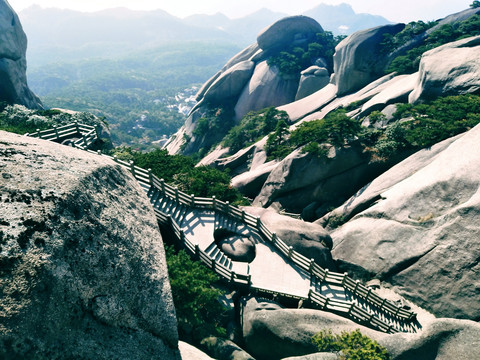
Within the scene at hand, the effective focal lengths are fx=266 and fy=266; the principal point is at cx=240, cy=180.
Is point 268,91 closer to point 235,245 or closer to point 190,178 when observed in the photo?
point 190,178

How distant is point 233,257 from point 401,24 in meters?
51.3

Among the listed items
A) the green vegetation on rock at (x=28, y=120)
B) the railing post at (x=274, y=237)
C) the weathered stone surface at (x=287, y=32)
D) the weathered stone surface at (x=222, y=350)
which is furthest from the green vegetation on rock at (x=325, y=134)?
the weathered stone surface at (x=287, y=32)

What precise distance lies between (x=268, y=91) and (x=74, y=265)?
5847 cm

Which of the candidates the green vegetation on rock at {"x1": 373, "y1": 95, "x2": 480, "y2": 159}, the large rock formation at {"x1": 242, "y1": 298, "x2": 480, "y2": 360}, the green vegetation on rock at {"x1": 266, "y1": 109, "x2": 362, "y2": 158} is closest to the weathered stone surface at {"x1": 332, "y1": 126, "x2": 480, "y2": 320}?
the green vegetation on rock at {"x1": 373, "y1": 95, "x2": 480, "y2": 159}

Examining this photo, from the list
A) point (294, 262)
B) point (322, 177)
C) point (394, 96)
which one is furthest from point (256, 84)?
point (294, 262)

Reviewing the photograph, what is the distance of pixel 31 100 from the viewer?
48.6 metres

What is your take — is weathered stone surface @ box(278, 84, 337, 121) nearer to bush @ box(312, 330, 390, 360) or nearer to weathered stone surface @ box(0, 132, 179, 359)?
bush @ box(312, 330, 390, 360)

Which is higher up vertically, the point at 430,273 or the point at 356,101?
the point at 356,101

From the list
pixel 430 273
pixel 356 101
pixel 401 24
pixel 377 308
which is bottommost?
pixel 377 308

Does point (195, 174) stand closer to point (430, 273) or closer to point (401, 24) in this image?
point (430, 273)

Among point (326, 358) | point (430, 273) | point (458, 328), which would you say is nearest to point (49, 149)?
point (326, 358)

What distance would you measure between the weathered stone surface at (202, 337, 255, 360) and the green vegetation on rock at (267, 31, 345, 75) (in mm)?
56762

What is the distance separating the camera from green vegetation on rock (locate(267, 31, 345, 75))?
5891 centimetres

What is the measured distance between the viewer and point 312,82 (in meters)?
54.8
